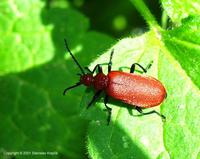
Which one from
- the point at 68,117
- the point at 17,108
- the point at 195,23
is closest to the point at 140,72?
the point at 195,23

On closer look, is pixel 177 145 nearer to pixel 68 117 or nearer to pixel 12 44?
pixel 68 117

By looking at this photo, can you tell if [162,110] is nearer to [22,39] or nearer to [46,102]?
[46,102]

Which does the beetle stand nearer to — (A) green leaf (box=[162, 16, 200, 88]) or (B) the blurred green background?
(A) green leaf (box=[162, 16, 200, 88])

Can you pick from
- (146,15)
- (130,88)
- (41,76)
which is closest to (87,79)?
(130,88)

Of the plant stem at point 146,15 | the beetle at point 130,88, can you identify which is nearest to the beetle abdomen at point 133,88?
the beetle at point 130,88

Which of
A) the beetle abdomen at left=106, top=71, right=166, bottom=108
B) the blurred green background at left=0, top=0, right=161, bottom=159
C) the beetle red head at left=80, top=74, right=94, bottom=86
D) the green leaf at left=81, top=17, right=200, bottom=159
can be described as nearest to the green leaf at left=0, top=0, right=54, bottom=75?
the blurred green background at left=0, top=0, right=161, bottom=159

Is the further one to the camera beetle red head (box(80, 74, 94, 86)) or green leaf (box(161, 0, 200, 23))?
beetle red head (box(80, 74, 94, 86))

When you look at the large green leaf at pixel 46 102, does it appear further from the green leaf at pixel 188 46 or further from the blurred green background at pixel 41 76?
the green leaf at pixel 188 46
